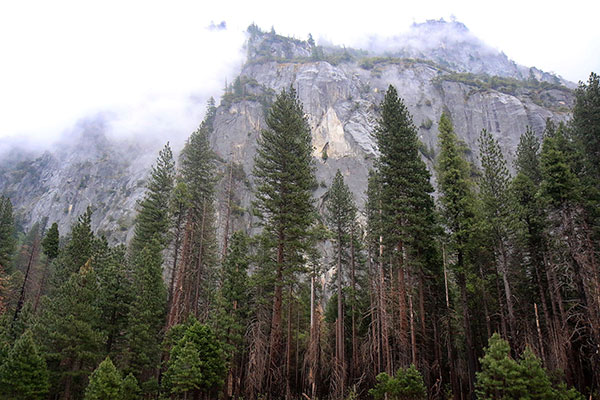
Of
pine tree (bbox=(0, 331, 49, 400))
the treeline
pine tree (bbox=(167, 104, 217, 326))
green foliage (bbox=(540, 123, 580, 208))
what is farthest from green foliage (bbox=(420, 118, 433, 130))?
pine tree (bbox=(0, 331, 49, 400))

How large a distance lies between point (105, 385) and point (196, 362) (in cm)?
466

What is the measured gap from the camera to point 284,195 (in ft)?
75.5

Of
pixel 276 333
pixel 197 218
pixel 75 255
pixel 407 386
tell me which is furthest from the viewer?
pixel 197 218

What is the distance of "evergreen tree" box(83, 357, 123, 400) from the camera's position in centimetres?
1909

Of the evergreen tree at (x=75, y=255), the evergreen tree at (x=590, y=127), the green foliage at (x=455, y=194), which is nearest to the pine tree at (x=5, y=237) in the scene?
the evergreen tree at (x=75, y=255)

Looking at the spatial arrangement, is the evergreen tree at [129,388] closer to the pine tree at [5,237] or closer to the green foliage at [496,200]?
the green foliage at [496,200]

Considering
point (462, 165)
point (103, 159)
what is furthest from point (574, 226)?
point (103, 159)

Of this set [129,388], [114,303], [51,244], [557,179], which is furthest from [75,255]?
[557,179]

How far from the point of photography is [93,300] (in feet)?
80.7

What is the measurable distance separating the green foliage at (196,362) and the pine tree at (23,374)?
6.72m

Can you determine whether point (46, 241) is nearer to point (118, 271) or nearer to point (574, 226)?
Answer: point (118, 271)

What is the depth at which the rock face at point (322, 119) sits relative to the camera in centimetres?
7931

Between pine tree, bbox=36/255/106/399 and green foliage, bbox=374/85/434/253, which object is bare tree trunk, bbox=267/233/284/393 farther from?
pine tree, bbox=36/255/106/399

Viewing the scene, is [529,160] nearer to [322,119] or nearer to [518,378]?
[518,378]
